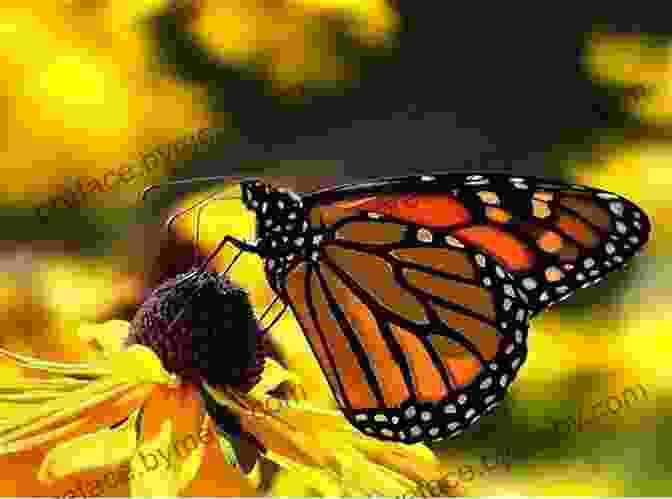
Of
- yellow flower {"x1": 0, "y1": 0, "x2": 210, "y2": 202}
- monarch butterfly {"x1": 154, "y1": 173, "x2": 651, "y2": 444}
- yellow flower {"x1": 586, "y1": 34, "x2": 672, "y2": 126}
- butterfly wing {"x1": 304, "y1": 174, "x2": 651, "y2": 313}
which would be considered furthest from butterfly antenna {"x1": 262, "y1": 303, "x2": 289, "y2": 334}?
yellow flower {"x1": 586, "y1": 34, "x2": 672, "y2": 126}

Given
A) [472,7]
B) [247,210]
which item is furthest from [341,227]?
[472,7]

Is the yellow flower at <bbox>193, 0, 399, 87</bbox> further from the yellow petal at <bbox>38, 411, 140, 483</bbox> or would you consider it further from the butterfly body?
the yellow petal at <bbox>38, 411, 140, 483</bbox>

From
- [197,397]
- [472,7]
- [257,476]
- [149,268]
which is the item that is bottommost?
[257,476]

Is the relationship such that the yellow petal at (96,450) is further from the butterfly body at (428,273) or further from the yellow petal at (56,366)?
the butterfly body at (428,273)

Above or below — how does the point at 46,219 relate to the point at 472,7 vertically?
below

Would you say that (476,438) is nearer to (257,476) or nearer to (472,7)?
(257,476)

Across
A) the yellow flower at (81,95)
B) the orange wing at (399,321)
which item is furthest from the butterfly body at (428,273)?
the yellow flower at (81,95)
